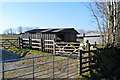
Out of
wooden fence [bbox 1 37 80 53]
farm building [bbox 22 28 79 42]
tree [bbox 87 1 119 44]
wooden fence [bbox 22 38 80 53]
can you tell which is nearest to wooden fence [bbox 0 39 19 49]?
wooden fence [bbox 1 37 80 53]

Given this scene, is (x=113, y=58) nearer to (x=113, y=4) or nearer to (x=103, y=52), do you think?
(x=103, y=52)

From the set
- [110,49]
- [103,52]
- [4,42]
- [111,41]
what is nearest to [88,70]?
[103,52]

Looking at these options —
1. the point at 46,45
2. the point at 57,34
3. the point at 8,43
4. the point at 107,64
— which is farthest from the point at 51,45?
the point at 107,64

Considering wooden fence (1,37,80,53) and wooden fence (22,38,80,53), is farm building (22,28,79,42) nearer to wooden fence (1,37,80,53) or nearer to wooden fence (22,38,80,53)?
wooden fence (1,37,80,53)

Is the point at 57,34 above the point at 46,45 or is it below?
above

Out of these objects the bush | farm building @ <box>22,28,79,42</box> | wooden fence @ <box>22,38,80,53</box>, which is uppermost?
farm building @ <box>22,28,79,42</box>

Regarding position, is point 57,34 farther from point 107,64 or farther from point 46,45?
point 107,64

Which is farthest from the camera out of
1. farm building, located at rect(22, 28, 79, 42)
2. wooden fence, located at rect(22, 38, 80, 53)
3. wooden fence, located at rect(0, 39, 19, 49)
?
farm building, located at rect(22, 28, 79, 42)

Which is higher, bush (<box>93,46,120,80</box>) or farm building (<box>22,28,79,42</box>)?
farm building (<box>22,28,79,42</box>)

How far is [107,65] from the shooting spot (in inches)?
399

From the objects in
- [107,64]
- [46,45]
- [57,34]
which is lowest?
[107,64]

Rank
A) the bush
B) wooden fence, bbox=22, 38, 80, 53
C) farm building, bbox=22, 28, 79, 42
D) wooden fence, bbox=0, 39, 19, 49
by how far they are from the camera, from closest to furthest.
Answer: the bush → wooden fence, bbox=22, 38, 80, 53 → wooden fence, bbox=0, 39, 19, 49 → farm building, bbox=22, 28, 79, 42

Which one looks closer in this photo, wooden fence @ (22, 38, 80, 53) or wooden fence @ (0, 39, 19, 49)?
wooden fence @ (22, 38, 80, 53)

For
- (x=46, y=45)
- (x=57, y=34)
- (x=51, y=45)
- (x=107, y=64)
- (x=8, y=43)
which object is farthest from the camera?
(x=57, y=34)
